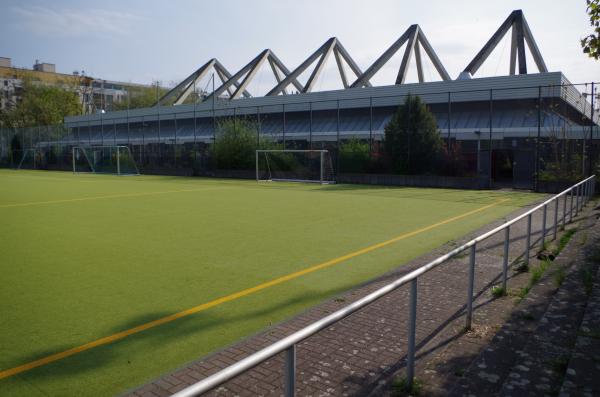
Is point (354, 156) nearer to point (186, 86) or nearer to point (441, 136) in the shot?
point (441, 136)

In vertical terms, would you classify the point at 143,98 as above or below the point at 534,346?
above

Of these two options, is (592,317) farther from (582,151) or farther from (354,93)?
(354,93)

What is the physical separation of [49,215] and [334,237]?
8506 mm

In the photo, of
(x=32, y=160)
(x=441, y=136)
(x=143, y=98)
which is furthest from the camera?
(x=143, y=98)

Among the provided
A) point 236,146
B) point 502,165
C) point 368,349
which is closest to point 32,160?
point 236,146

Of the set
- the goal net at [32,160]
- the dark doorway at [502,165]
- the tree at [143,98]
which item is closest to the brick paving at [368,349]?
the dark doorway at [502,165]

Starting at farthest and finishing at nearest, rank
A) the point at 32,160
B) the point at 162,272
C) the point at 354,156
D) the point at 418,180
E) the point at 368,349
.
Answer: the point at 32,160 → the point at 354,156 → the point at 418,180 → the point at 162,272 → the point at 368,349

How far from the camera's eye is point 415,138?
25656mm

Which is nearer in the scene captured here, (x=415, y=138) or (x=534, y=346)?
(x=534, y=346)

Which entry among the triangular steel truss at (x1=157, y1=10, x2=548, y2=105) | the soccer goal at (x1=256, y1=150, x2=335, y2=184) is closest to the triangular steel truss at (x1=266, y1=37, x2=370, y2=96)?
the triangular steel truss at (x1=157, y1=10, x2=548, y2=105)

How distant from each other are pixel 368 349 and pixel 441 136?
2667cm

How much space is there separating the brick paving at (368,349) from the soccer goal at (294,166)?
22.3 metres

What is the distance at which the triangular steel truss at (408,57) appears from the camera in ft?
157

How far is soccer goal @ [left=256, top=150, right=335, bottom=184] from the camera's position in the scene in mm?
28953
